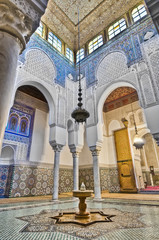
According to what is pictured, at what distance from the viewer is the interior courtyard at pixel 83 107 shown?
476 centimetres

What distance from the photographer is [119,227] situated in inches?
79.8

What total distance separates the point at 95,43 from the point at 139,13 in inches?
83.4

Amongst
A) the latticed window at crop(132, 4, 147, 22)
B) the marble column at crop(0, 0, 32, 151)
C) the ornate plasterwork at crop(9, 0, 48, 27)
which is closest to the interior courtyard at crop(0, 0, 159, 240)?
the latticed window at crop(132, 4, 147, 22)

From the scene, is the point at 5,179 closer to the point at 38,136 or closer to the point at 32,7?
the point at 38,136

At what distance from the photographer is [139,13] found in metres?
6.09

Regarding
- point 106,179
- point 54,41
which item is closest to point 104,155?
point 106,179

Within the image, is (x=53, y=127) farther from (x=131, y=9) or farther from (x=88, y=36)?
(x=131, y=9)

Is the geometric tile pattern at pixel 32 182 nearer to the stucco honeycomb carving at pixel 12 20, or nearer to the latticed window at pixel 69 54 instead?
the latticed window at pixel 69 54

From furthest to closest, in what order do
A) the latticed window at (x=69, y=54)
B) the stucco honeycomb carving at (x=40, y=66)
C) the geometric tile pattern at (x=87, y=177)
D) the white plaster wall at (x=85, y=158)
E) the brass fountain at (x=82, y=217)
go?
1. the white plaster wall at (x=85, y=158)
2. the geometric tile pattern at (x=87, y=177)
3. the latticed window at (x=69, y=54)
4. the stucco honeycomb carving at (x=40, y=66)
5. the brass fountain at (x=82, y=217)

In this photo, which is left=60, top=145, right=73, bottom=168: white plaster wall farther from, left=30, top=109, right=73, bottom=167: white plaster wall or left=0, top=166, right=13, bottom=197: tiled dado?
left=0, top=166, right=13, bottom=197: tiled dado

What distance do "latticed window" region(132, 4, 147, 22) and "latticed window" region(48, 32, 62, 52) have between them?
3398 millimetres

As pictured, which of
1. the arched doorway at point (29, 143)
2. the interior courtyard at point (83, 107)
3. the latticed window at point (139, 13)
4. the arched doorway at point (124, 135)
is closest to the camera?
the interior courtyard at point (83, 107)

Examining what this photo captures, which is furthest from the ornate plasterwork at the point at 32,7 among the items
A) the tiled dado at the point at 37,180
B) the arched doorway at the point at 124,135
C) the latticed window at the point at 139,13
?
the arched doorway at the point at 124,135

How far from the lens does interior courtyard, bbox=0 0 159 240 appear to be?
4.76m
